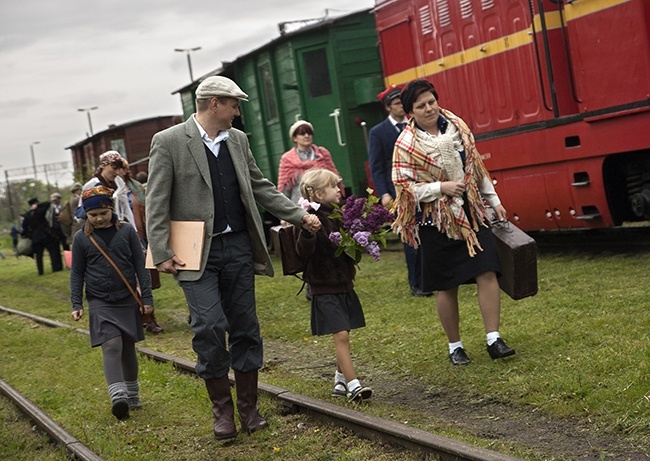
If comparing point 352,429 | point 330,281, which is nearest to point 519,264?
point 330,281

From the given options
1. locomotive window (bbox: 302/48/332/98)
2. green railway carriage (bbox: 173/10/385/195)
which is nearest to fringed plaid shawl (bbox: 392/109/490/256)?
green railway carriage (bbox: 173/10/385/195)

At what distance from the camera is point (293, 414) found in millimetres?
6539

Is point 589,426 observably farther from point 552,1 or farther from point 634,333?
point 552,1

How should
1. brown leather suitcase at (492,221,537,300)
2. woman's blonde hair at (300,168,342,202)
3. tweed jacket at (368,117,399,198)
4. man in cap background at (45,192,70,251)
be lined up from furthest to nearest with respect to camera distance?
1. man in cap background at (45,192,70,251)
2. tweed jacket at (368,117,399,198)
3. brown leather suitcase at (492,221,537,300)
4. woman's blonde hair at (300,168,342,202)

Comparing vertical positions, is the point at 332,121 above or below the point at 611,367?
above

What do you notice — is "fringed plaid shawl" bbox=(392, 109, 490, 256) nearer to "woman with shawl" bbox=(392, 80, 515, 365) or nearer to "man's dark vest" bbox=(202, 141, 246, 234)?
"woman with shawl" bbox=(392, 80, 515, 365)

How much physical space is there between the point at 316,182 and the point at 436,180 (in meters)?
0.90

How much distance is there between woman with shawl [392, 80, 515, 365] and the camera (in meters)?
6.94

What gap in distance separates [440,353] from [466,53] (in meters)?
6.05

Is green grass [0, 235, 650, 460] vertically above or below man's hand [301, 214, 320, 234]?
below

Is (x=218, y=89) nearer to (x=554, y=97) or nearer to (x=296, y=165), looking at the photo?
(x=296, y=165)

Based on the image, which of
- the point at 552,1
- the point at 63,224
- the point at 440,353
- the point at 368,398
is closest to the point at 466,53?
the point at 552,1

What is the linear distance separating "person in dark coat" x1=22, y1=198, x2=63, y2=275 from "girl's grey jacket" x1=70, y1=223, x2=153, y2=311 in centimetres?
1749

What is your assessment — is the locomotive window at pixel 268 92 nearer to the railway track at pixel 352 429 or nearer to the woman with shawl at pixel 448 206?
the railway track at pixel 352 429
